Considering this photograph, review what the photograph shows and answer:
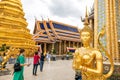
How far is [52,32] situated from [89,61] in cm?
3042

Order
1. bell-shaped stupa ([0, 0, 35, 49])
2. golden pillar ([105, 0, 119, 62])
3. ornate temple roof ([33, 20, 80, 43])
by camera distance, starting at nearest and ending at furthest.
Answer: golden pillar ([105, 0, 119, 62]), bell-shaped stupa ([0, 0, 35, 49]), ornate temple roof ([33, 20, 80, 43])

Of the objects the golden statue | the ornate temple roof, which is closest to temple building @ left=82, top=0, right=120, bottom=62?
the golden statue

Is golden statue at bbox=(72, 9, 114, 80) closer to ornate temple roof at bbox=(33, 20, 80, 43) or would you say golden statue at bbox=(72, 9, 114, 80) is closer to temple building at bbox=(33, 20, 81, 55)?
ornate temple roof at bbox=(33, 20, 80, 43)

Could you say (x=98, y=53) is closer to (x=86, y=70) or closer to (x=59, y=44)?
(x=86, y=70)

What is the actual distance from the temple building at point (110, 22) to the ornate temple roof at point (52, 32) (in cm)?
2349

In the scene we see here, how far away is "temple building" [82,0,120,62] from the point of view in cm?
714

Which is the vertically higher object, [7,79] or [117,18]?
[117,18]

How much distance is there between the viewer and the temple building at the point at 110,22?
714 centimetres

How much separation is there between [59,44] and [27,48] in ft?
35.0

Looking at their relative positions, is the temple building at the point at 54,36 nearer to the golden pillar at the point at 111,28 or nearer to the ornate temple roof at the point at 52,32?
the ornate temple roof at the point at 52,32

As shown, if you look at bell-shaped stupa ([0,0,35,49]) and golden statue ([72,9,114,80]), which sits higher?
bell-shaped stupa ([0,0,35,49])

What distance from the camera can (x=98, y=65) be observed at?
10.5 ft

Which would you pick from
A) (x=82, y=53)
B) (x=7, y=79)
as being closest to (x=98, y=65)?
(x=82, y=53)

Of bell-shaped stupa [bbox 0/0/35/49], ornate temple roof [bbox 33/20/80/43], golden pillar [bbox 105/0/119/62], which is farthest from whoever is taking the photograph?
ornate temple roof [bbox 33/20/80/43]
